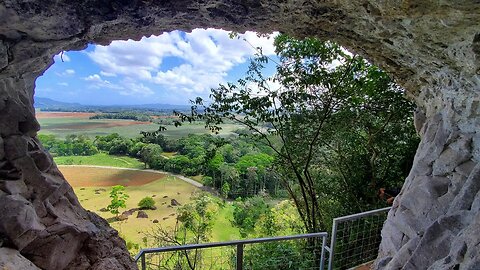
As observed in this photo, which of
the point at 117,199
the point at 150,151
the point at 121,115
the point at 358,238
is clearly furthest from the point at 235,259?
the point at 121,115

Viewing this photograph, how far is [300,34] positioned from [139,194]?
9.38 meters

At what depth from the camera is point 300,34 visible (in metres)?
3.04

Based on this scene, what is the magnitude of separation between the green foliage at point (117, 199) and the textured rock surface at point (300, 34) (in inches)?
251

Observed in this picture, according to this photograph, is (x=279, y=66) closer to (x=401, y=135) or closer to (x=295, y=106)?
(x=295, y=106)

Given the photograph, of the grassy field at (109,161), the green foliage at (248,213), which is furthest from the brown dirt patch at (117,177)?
the green foliage at (248,213)

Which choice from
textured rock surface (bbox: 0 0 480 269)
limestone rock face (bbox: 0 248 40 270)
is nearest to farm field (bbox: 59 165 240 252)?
textured rock surface (bbox: 0 0 480 269)

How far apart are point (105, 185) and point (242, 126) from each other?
6167 mm

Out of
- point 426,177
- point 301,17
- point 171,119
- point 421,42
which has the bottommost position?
point 426,177

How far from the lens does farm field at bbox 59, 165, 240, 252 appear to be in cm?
862

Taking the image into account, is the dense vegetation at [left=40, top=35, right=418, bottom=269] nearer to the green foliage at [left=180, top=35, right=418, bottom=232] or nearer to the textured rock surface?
the green foliage at [left=180, top=35, right=418, bottom=232]

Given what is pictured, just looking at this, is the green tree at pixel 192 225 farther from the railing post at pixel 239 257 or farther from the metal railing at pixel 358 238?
the railing post at pixel 239 257

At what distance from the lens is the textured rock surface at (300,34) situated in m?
1.96

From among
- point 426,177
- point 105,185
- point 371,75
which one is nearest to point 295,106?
point 371,75

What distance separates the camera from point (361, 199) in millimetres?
6730
